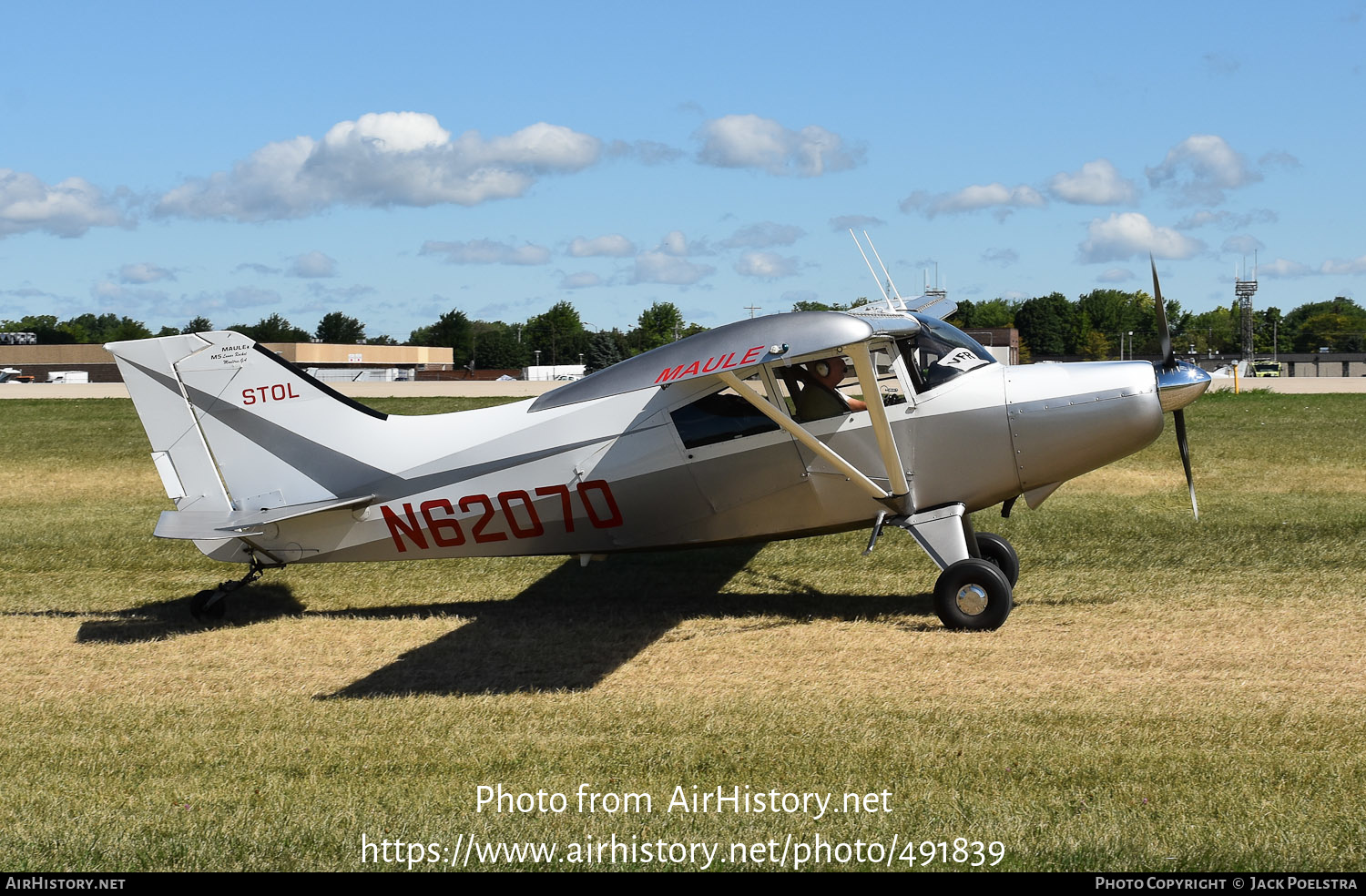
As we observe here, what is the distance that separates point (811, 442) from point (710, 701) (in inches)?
100

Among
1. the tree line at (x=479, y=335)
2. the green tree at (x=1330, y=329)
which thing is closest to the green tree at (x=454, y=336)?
the tree line at (x=479, y=335)

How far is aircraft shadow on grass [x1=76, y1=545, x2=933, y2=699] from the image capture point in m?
8.65

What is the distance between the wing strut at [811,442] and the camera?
9.00 metres

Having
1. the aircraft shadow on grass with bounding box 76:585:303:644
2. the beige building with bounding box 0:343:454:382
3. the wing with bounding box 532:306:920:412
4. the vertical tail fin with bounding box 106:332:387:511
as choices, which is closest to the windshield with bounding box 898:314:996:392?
the wing with bounding box 532:306:920:412

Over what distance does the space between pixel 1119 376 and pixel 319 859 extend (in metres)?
7.44

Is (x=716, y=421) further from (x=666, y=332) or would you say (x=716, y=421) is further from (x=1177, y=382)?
(x=666, y=332)

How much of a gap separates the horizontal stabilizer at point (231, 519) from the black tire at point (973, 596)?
515cm

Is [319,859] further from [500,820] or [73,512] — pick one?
[73,512]

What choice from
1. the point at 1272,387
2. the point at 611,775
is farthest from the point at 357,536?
the point at 1272,387

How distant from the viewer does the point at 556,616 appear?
10.9m

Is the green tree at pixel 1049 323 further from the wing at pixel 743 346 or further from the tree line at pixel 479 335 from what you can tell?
the wing at pixel 743 346

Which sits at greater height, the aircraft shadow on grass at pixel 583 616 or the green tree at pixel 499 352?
the green tree at pixel 499 352

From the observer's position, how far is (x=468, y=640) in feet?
32.3

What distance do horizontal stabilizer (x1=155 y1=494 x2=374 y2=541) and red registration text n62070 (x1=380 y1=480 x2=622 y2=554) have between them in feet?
1.45
